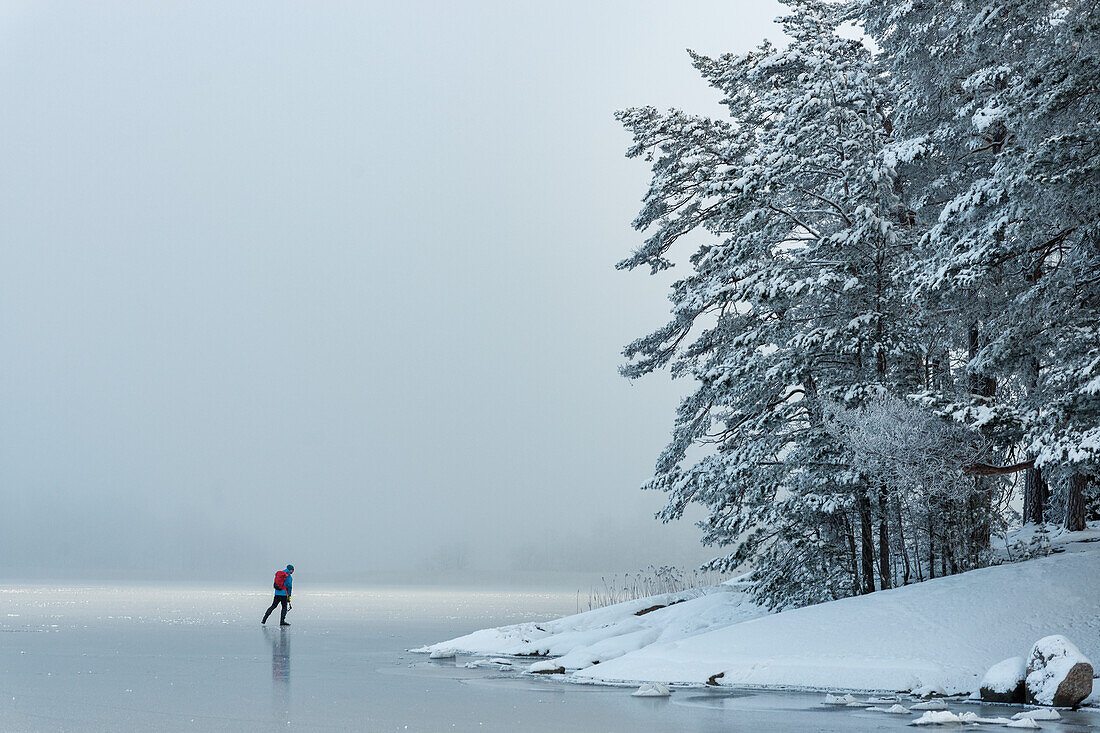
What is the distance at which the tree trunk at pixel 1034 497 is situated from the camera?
2558cm

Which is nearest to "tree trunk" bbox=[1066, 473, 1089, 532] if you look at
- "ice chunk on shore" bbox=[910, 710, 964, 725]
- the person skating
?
"ice chunk on shore" bbox=[910, 710, 964, 725]

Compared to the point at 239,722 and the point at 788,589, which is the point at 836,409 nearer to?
the point at 788,589

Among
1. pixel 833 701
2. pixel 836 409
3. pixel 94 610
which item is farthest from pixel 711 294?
pixel 94 610

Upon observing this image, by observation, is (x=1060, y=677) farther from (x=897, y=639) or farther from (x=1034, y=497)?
(x=1034, y=497)

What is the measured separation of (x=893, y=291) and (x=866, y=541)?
201 inches

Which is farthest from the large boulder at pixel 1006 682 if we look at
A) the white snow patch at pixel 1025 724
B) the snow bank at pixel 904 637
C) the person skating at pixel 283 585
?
the person skating at pixel 283 585

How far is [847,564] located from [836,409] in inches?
180

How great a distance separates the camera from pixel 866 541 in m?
21.1

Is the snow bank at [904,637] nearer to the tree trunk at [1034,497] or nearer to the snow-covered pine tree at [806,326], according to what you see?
the snow-covered pine tree at [806,326]

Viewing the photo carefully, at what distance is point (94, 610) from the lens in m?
38.7

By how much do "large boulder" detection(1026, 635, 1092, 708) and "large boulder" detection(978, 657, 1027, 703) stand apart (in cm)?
11

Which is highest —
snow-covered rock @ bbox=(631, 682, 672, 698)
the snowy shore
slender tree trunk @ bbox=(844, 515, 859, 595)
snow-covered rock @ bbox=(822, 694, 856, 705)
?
slender tree trunk @ bbox=(844, 515, 859, 595)

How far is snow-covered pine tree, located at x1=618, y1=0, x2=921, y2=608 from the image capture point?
2030 cm

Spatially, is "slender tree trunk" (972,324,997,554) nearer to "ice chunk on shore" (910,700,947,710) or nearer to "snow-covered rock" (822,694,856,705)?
"ice chunk on shore" (910,700,947,710)
